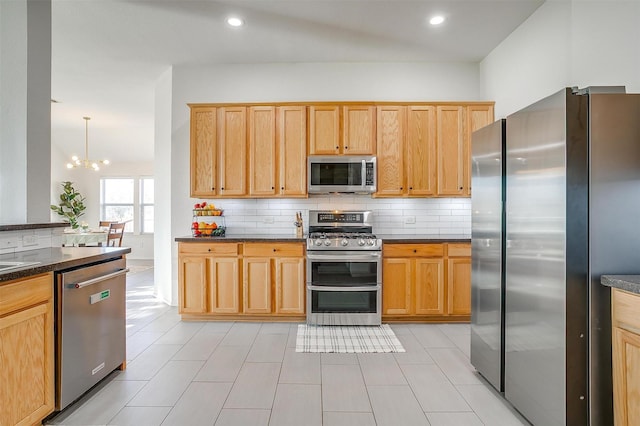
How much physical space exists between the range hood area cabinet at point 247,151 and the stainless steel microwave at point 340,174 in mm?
143

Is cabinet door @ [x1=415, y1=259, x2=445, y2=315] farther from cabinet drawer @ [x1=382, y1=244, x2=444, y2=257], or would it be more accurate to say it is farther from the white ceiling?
the white ceiling

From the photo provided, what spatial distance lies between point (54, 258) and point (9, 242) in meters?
0.46

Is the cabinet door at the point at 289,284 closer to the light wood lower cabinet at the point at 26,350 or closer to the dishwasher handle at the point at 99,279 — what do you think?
the dishwasher handle at the point at 99,279

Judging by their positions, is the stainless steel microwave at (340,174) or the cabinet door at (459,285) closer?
the cabinet door at (459,285)

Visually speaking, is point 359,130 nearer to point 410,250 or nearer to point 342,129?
point 342,129

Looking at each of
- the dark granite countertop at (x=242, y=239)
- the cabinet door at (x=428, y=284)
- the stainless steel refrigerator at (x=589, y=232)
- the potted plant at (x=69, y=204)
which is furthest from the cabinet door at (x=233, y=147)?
the potted plant at (x=69, y=204)

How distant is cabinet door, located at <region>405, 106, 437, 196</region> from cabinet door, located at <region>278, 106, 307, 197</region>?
1232mm

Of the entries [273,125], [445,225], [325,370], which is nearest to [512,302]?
[325,370]

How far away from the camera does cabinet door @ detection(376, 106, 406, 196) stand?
4055 mm

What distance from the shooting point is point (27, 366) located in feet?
5.96

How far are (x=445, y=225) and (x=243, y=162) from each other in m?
2.62

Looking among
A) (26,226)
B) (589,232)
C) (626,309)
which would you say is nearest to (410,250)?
(589,232)

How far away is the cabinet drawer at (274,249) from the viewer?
3811mm

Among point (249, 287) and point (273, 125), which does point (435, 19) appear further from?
point (249, 287)
